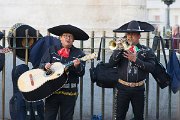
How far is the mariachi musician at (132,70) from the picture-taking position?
26.3 ft

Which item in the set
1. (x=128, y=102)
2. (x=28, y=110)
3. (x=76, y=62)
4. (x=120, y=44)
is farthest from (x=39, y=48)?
(x=128, y=102)

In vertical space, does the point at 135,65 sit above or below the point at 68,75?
above

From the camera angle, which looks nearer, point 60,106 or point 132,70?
point 60,106

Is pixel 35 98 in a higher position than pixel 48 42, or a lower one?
lower

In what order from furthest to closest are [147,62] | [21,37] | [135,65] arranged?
[21,37], [147,62], [135,65]

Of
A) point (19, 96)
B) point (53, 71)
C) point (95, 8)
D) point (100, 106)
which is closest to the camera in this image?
point (53, 71)

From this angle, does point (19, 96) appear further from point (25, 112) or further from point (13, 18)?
point (13, 18)

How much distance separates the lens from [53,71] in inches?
305

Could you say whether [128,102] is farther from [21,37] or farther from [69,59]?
[21,37]

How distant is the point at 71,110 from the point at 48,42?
4.36 feet

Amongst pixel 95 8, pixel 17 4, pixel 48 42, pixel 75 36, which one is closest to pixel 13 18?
pixel 17 4

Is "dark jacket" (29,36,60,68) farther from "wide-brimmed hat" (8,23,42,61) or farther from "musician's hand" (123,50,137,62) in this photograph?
"musician's hand" (123,50,137,62)

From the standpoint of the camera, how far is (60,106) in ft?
26.1

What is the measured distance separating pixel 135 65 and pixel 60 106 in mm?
1156
